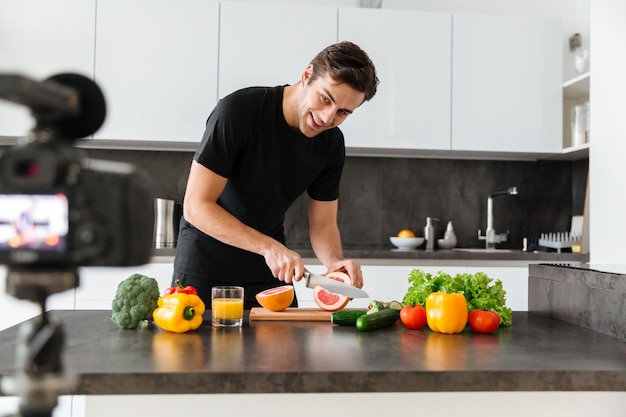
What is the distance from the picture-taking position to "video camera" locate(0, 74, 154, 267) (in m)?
0.61

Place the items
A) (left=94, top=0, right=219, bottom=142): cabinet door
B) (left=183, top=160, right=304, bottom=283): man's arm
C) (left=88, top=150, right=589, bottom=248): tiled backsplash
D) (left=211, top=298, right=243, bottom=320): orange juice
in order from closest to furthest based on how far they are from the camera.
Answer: (left=211, top=298, right=243, bottom=320): orange juice, (left=183, top=160, right=304, bottom=283): man's arm, (left=94, top=0, right=219, bottom=142): cabinet door, (left=88, top=150, right=589, bottom=248): tiled backsplash

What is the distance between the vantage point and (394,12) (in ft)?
12.7

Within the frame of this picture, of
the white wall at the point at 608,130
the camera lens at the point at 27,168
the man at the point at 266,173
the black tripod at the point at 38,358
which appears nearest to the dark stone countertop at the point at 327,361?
the man at the point at 266,173

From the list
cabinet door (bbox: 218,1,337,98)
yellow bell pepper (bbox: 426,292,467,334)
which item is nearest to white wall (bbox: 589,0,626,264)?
cabinet door (bbox: 218,1,337,98)

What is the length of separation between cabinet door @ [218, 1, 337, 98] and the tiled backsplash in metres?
0.87

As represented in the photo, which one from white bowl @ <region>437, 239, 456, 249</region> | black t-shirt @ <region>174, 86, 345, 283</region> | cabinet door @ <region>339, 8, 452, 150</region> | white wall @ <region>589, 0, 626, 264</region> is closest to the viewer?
black t-shirt @ <region>174, 86, 345, 283</region>

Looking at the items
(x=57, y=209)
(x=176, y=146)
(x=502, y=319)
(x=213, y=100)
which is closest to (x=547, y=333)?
(x=502, y=319)

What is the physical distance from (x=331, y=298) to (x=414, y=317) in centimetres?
35

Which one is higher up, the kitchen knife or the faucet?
the faucet

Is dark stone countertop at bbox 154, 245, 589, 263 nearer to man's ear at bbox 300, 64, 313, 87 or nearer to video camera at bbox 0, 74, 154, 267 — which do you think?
man's ear at bbox 300, 64, 313, 87

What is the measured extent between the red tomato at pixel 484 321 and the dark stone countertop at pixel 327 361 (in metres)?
0.04

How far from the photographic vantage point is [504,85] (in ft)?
12.9

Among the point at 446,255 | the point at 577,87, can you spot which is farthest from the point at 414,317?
the point at 577,87

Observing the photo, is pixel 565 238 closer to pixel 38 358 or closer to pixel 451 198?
pixel 451 198
